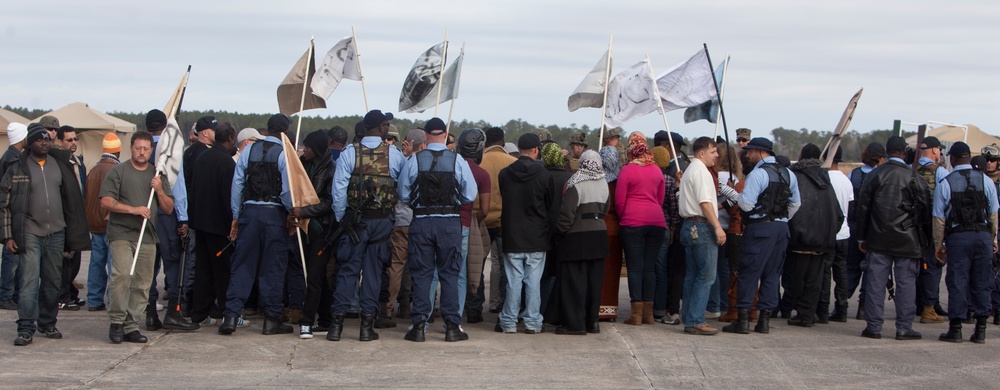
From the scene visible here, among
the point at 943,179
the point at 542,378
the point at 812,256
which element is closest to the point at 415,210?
the point at 542,378

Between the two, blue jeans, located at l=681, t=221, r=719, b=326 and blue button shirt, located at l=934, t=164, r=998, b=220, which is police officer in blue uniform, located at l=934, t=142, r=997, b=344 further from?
blue jeans, located at l=681, t=221, r=719, b=326

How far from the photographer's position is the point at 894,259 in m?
10.5

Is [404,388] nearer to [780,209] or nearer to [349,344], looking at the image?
[349,344]

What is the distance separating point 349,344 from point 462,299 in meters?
1.28

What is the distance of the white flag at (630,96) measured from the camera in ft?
38.4

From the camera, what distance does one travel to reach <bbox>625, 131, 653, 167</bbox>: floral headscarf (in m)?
10.4

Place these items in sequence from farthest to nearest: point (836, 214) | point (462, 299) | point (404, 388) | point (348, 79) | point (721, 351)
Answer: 1. point (348, 79)
2. point (836, 214)
3. point (462, 299)
4. point (721, 351)
5. point (404, 388)

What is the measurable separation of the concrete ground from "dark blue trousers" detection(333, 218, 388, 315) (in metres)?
0.38

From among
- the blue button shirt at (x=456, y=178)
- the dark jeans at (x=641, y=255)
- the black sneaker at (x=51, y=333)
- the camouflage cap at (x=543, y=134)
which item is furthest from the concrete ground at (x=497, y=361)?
the camouflage cap at (x=543, y=134)

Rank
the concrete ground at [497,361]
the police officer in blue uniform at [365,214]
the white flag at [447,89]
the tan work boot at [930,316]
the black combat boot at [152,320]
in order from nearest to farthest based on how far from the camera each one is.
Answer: the concrete ground at [497,361] → the police officer in blue uniform at [365,214] → the black combat boot at [152,320] → the tan work boot at [930,316] → the white flag at [447,89]

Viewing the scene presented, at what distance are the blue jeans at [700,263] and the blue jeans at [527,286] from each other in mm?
1482

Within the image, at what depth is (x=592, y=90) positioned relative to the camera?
12.0 metres

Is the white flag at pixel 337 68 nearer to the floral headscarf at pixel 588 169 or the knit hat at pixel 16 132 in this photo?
the knit hat at pixel 16 132

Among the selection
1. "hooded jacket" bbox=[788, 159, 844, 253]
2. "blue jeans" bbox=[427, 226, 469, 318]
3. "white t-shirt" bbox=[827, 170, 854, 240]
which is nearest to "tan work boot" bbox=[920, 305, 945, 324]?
"white t-shirt" bbox=[827, 170, 854, 240]
